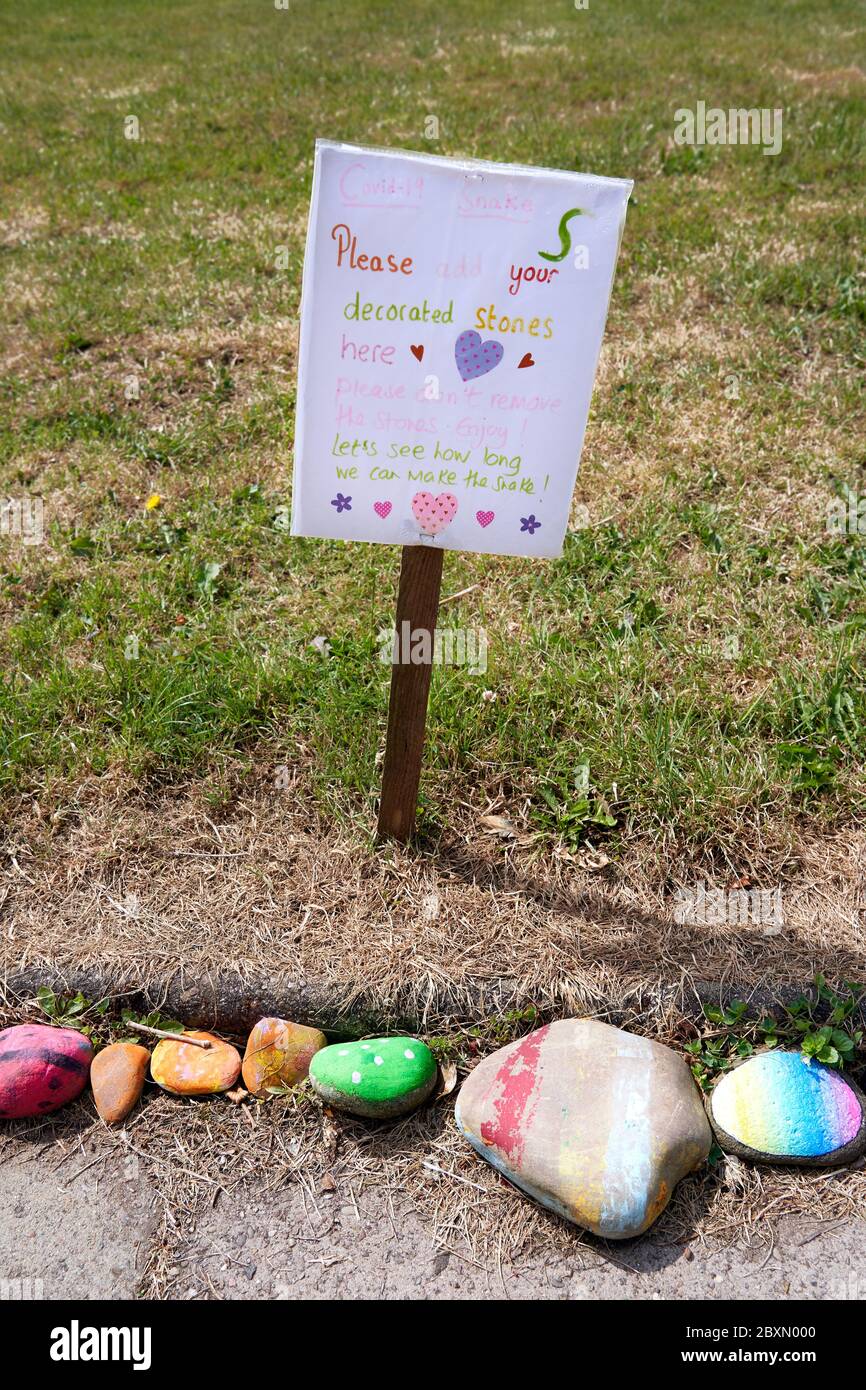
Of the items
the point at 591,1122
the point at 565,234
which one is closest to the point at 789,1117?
the point at 591,1122

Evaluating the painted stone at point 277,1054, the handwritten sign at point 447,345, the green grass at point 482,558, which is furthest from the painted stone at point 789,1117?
the handwritten sign at point 447,345

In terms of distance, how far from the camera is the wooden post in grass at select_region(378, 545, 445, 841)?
2.16m

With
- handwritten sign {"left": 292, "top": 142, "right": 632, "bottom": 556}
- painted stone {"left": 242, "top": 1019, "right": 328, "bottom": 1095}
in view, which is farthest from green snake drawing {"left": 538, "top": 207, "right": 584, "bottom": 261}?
painted stone {"left": 242, "top": 1019, "right": 328, "bottom": 1095}

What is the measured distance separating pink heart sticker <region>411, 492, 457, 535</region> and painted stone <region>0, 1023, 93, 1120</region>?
1.47 meters

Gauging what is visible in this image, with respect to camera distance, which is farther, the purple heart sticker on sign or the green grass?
the green grass

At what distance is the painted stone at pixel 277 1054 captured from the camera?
88.7 inches

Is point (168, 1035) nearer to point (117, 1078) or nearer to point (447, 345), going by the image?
point (117, 1078)

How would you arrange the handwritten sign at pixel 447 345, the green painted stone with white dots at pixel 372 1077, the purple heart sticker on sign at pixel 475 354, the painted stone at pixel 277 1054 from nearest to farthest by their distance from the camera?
the handwritten sign at pixel 447 345 < the purple heart sticker on sign at pixel 475 354 < the green painted stone with white dots at pixel 372 1077 < the painted stone at pixel 277 1054

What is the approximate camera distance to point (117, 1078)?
225 centimetres

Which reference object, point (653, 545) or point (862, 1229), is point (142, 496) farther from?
point (862, 1229)

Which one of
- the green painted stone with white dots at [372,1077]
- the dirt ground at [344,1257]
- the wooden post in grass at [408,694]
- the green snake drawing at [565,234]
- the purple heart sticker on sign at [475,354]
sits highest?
the green snake drawing at [565,234]

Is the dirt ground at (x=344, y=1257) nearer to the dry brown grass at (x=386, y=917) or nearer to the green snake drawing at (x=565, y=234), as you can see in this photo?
the dry brown grass at (x=386, y=917)

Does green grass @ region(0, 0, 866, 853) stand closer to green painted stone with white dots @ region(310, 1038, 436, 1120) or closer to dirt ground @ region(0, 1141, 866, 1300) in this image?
green painted stone with white dots @ region(310, 1038, 436, 1120)

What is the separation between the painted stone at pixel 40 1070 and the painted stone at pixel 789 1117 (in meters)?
1.47
